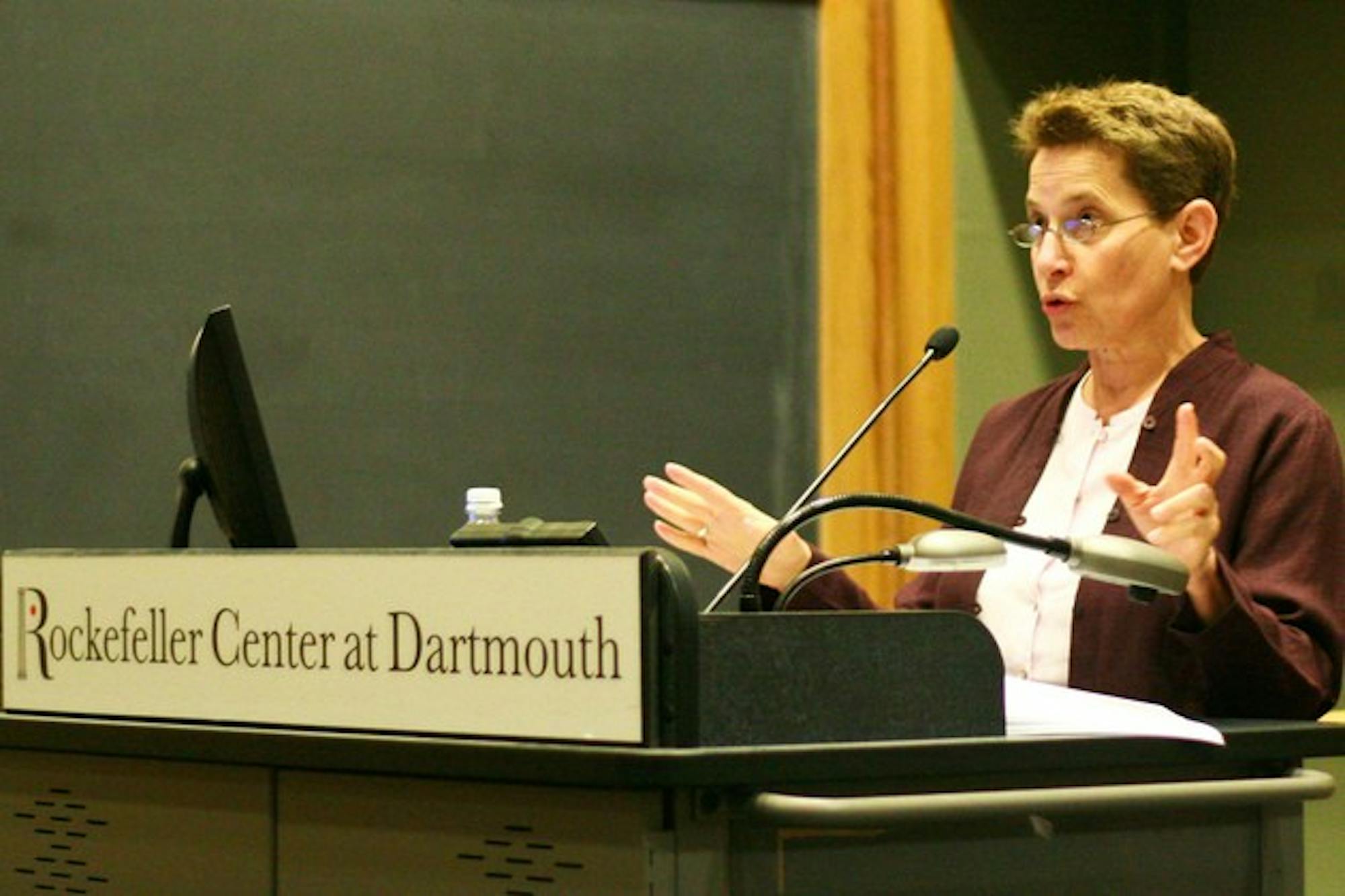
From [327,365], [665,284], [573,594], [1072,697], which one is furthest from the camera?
[665,284]

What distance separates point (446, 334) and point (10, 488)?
32.2 inches

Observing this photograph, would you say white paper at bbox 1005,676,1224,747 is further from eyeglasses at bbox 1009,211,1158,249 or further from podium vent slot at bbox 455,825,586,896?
eyeglasses at bbox 1009,211,1158,249

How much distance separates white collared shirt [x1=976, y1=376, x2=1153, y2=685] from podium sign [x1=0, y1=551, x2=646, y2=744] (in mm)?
1217

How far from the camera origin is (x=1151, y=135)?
2578mm

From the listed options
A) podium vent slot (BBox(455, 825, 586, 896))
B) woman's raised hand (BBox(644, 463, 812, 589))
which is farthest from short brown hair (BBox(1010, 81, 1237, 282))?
podium vent slot (BBox(455, 825, 586, 896))

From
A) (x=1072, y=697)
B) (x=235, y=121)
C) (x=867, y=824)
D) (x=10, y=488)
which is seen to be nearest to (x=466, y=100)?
(x=235, y=121)

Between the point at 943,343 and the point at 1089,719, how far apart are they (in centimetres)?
76

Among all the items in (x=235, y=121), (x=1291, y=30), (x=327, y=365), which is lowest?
(x=327, y=365)

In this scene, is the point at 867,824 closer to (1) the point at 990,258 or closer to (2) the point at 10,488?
(2) the point at 10,488

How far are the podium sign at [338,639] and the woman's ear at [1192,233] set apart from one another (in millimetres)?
1461

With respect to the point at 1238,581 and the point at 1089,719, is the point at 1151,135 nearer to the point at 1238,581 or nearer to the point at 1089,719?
the point at 1238,581

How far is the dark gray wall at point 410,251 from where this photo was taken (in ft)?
11.4

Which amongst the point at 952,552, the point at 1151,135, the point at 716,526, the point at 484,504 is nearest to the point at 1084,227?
the point at 1151,135

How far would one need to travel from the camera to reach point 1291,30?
166 inches
